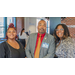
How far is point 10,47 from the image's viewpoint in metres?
1.66

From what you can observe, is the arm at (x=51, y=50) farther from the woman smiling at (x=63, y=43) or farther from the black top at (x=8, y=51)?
the black top at (x=8, y=51)

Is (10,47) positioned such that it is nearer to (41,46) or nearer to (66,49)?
(41,46)

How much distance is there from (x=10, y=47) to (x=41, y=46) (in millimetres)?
595

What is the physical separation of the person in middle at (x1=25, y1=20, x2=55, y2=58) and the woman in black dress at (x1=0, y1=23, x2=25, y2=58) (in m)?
0.21

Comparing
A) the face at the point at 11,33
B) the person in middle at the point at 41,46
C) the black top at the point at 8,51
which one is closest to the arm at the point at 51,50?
the person in middle at the point at 41,46

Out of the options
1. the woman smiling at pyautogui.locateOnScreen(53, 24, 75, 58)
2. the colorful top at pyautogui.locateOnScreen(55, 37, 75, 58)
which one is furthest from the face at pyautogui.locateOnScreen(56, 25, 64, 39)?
the colorful top at pyautogui.locateOnScreen(55, 37, 75, 58)

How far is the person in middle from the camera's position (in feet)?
5.61

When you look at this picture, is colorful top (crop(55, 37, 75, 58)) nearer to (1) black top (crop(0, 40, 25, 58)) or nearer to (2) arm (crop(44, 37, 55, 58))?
(2) arm (crop(44, 37, 55, 58))

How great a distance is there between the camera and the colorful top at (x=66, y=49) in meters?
1.73

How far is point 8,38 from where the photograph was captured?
5.61 feet
